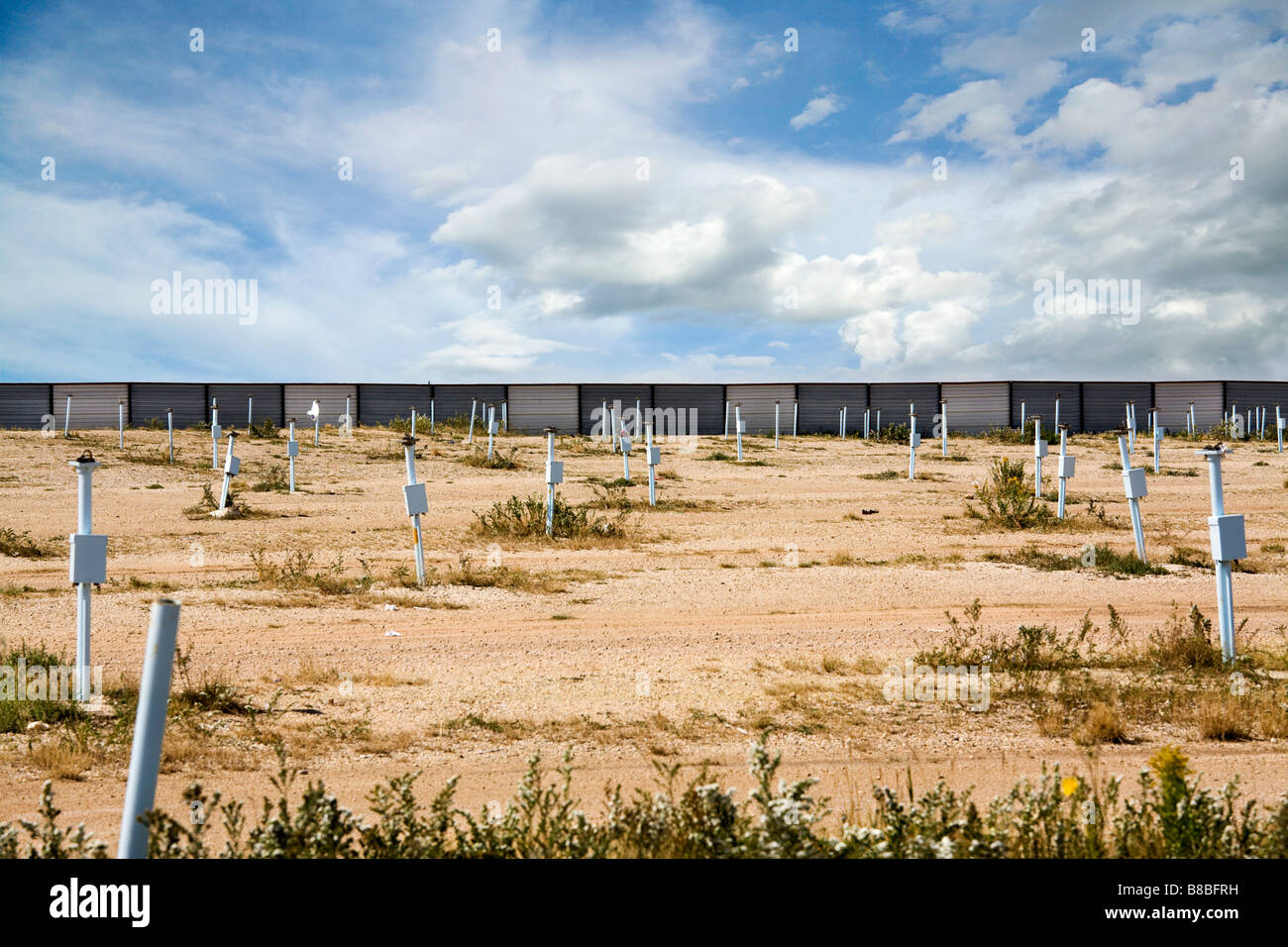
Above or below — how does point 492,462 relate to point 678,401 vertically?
below

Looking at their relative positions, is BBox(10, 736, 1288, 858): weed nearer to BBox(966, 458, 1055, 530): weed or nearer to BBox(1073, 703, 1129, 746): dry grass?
BBox(1073, 703, 1129, 746): dry grass

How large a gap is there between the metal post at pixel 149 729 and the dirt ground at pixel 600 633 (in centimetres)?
176

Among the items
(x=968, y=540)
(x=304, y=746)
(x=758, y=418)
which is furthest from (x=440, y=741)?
(x=758, y=418)

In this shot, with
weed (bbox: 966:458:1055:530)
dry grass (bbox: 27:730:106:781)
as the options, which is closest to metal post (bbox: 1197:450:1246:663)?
dry grass (bbox: 27:730:106:781)

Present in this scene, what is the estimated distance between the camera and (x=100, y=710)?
5934 mm

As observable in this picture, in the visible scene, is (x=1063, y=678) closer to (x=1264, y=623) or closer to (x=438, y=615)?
(x=1264, y=623)

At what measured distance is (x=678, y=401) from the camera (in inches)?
1896

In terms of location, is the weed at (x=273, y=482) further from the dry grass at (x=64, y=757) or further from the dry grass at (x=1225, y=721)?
the dry grass at (x=1225, y=721)

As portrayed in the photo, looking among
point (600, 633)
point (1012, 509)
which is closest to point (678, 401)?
point (1012, 509)

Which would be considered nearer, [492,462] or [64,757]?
[64,757]

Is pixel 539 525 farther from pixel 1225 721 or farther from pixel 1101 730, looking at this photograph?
pixel 1225 721

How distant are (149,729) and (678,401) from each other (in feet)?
150
